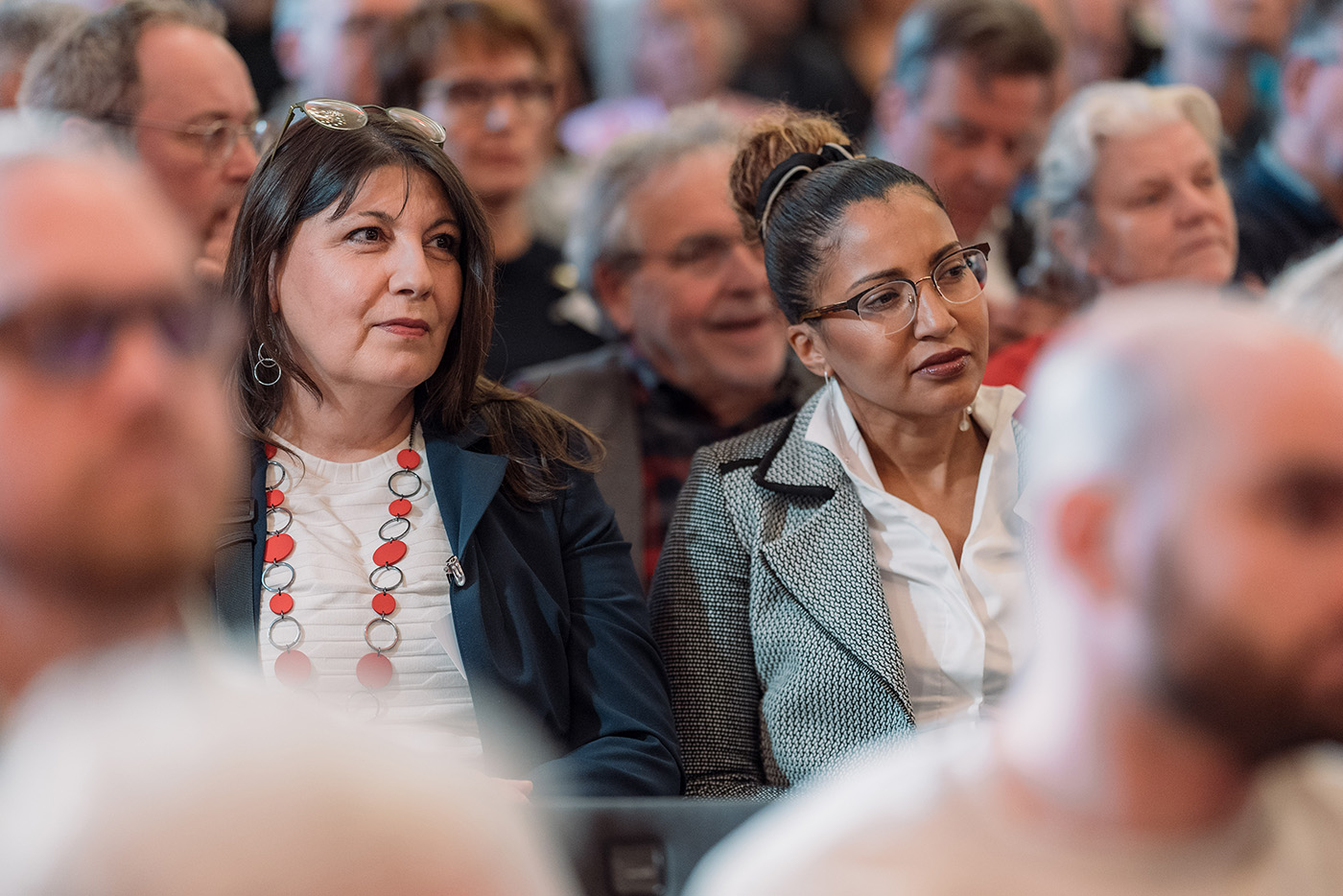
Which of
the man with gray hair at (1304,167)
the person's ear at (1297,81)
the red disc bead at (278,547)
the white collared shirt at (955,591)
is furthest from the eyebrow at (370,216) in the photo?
the person's ear at (1297,81)

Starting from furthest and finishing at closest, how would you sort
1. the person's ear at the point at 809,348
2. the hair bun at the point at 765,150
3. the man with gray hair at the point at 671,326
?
the man with gray hair at the point at 671,326, the hair bun at the point at 765,150, the person's ear at the point at 809,348

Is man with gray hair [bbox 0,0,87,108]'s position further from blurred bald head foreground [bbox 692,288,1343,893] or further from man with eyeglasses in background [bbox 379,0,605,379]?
blurred bald head foreground [bbox 692,288,1343,893]

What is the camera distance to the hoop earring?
1934 mm

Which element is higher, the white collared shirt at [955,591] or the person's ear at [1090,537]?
the person's ear at [1090,537]

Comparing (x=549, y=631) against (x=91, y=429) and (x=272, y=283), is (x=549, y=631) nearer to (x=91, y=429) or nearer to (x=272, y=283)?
(x=272, y=283)

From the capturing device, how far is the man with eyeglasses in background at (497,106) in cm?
309

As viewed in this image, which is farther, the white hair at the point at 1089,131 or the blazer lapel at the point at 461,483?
the white hair at the point at 1089,131

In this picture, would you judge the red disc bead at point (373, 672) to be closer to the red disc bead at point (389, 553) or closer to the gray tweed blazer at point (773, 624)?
the red disc bead at point (389, 553)

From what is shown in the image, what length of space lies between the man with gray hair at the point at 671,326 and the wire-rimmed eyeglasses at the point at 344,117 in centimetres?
76

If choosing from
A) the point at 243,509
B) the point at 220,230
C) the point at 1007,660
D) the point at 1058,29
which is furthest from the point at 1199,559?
the point at 1058,29

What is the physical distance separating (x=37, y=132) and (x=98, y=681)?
14.1 inches

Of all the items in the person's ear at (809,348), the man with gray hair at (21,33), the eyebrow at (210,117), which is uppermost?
the man with gray hair at (21,33)

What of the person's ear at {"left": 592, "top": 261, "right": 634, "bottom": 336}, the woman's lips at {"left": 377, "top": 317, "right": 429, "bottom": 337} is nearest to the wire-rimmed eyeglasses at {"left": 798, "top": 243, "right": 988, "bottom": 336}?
the woman's lips at {"left": 377, "top": 317, "right": 429, "bottom": 337}

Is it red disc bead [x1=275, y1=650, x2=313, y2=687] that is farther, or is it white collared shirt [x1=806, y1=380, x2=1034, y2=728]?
white collared shirt [x1=806, y1=380, x2=1034, y2=728]
